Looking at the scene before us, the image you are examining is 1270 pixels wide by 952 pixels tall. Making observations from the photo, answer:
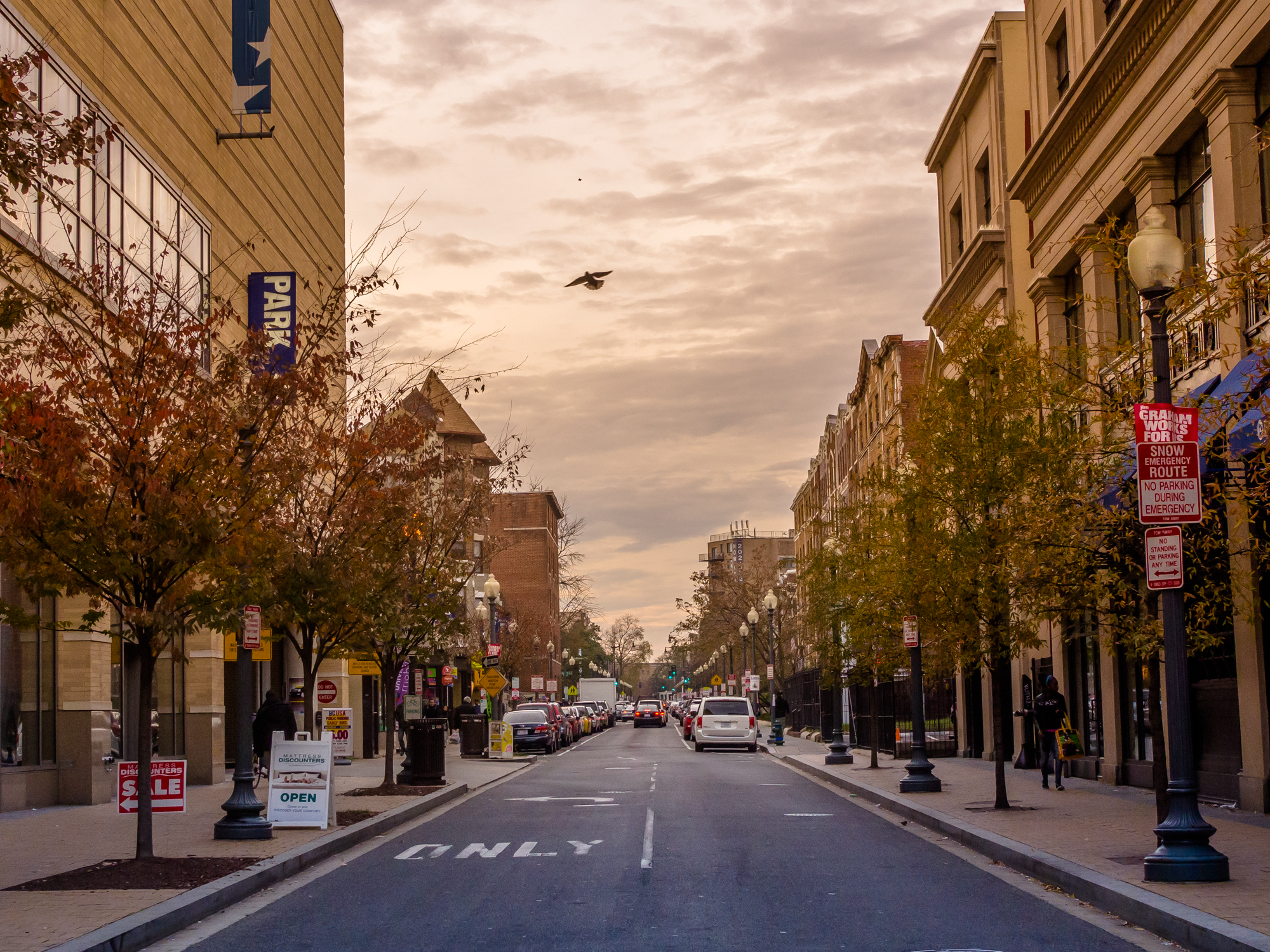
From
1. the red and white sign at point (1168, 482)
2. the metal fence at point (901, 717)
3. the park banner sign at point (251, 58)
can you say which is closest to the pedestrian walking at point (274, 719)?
the metal fence at point (901, 717)

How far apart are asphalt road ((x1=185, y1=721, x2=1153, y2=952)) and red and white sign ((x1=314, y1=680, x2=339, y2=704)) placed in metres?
12.6

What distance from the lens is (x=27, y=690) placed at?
22.0 metres

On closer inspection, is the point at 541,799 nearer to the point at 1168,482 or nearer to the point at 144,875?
the point at 144,875

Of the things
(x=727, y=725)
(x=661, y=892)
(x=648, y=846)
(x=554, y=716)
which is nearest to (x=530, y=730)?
(x=554, y=716)

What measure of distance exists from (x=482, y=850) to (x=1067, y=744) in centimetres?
998

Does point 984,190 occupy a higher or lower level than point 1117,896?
higher

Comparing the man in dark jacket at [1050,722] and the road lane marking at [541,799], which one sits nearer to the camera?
the man in dark jacket at [1050,722]

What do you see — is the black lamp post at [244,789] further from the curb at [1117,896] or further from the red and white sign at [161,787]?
the curb at [1117,896]

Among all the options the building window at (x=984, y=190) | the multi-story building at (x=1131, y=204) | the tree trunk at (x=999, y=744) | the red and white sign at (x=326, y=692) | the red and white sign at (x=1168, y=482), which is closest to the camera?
the red and white sign at (x=1168, y=482)

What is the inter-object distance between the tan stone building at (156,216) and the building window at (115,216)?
0.05 m

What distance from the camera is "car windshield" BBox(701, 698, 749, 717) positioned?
44.4m

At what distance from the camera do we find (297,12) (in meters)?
38.7

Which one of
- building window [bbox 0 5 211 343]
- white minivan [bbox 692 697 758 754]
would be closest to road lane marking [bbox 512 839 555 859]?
building window [bbox 0 5 211 343]

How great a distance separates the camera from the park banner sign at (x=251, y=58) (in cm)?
3228
